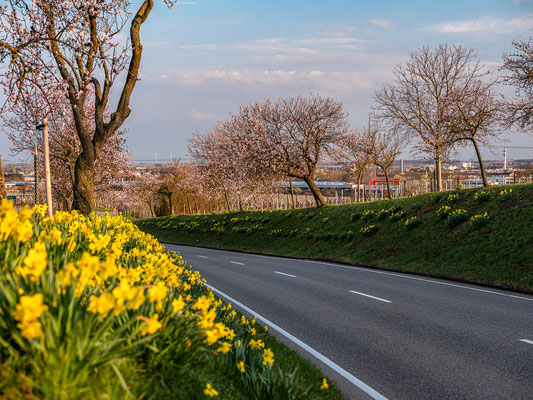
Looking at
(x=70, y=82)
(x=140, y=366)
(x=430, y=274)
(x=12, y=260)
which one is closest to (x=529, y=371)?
(x=140, y=366)

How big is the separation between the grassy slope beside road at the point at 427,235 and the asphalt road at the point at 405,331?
1386 mm

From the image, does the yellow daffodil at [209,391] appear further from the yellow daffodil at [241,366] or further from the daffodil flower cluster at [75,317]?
the yellow daffodil at [241,366]

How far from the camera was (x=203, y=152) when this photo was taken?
50469mm

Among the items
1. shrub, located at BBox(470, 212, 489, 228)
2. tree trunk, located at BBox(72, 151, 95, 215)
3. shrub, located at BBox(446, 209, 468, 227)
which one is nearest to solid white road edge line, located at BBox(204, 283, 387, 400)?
tree trunk, located at BBox(72, 151, 95, 215)

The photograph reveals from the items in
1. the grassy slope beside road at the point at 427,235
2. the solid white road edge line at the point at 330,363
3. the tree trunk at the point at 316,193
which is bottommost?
the solid white road edge line at the point at 330,363

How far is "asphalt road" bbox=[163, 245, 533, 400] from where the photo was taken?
239 inches

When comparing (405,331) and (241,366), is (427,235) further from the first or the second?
(241,366)

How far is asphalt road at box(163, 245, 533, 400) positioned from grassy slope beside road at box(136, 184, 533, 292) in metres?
1.39

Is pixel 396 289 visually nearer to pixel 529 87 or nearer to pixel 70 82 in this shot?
pixel 70 82

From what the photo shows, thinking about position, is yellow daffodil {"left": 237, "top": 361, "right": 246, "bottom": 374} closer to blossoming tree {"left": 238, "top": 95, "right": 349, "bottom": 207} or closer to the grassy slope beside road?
the grassy slope beside road

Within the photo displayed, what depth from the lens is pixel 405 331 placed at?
8.55 metres

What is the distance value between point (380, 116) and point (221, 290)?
2384cm

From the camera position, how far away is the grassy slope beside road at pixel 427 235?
14320 mm

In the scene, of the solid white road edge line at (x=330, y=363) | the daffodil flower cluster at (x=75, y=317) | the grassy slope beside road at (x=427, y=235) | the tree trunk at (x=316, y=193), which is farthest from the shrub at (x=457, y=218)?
the daffodil flower cluster at (x=75, y=317)
